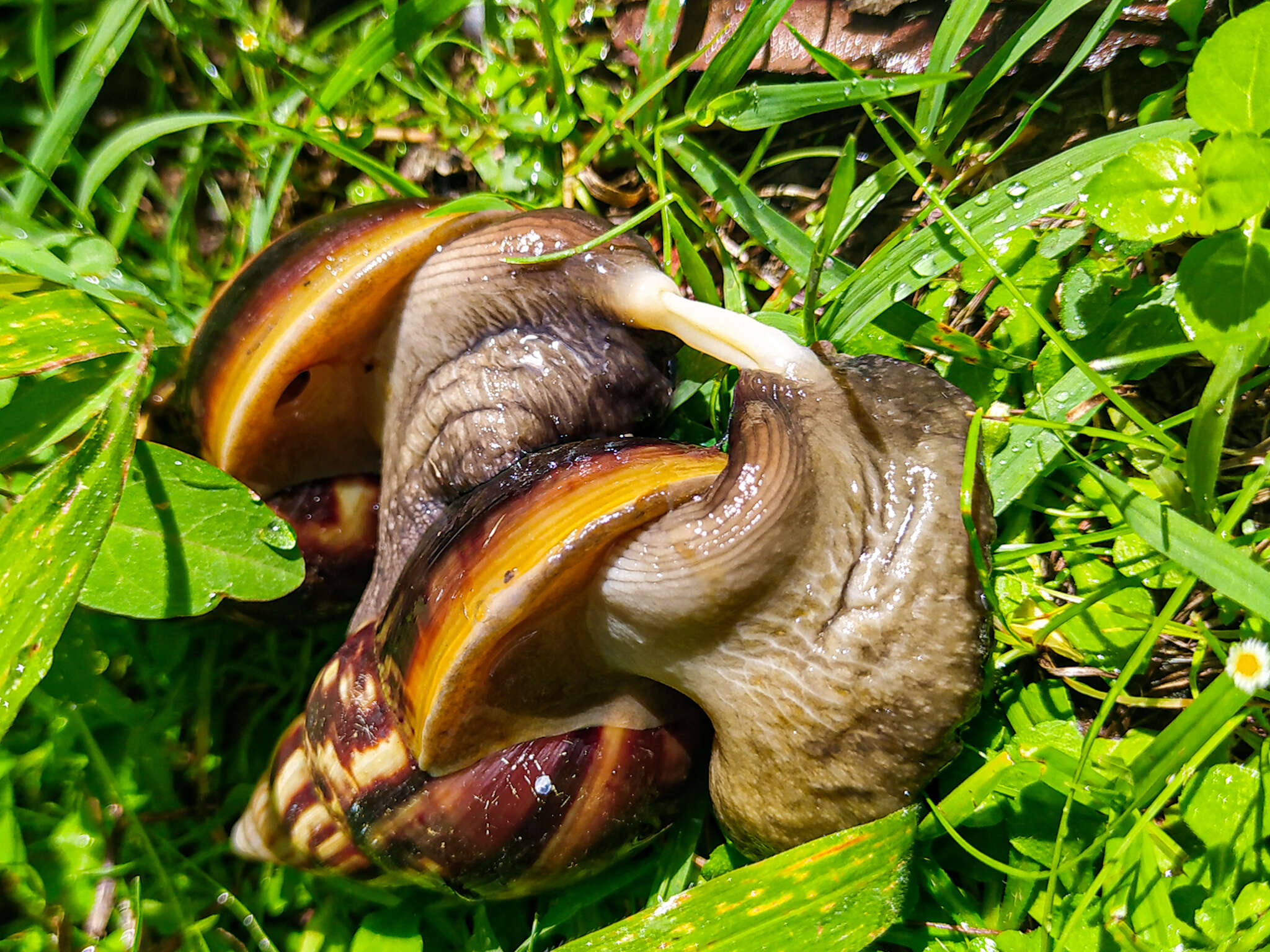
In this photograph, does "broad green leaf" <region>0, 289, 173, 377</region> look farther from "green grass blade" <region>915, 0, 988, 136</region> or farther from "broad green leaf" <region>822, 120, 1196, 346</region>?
"green grass blade" <region>915, 0, 988, 136</region>

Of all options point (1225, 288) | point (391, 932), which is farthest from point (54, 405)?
point (1225, 288)

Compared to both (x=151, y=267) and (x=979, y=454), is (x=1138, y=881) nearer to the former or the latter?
(x=979, y=454)

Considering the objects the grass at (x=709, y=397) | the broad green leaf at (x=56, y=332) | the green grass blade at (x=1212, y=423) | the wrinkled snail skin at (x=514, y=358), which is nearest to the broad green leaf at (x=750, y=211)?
the grass at (x=709, y=397)

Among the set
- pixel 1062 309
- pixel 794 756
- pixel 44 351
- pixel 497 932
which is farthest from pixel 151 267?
pixel 1062 309

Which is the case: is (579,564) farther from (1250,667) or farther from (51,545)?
(1250,667)

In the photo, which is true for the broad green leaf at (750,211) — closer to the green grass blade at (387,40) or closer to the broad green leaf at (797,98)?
the broad green leaf at (797,98)

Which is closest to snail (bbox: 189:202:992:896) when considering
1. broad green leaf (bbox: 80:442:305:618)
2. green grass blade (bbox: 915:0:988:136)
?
broad green leaf (bbox: 80:442:305:618)
